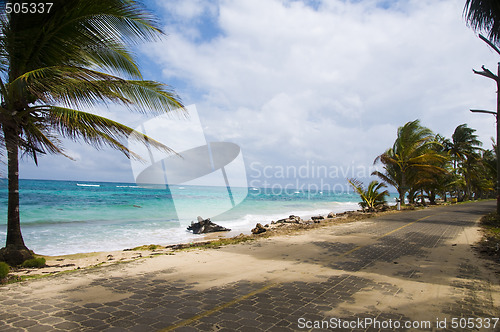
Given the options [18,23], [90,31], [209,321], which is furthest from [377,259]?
[18,23]

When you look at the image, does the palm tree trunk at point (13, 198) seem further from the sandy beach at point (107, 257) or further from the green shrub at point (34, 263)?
the sandy beach at point (107, 257)

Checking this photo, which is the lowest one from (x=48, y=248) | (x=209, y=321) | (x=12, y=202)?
(x=48, y=248)

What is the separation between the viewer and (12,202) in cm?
685

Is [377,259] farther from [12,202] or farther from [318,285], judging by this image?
[12,202]

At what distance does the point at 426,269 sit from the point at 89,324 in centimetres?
598

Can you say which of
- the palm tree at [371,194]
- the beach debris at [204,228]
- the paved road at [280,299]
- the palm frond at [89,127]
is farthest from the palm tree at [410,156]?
the palm frond at [89,127]

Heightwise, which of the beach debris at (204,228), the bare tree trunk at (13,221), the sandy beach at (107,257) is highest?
the bare tree trunk at (13,221)

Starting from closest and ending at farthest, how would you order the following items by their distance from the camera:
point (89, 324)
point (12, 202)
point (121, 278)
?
1. point (89, 324)
2. point (121, 278)
3. point (12, 202)

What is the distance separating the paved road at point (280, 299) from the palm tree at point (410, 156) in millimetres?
17535

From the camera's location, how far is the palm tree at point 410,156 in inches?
860

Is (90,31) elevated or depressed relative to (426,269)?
elevated

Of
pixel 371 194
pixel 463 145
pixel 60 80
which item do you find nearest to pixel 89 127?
pixel 60 80

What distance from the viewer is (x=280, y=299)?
13.2 feet

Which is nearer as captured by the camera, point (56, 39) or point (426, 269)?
point (426, 269)
